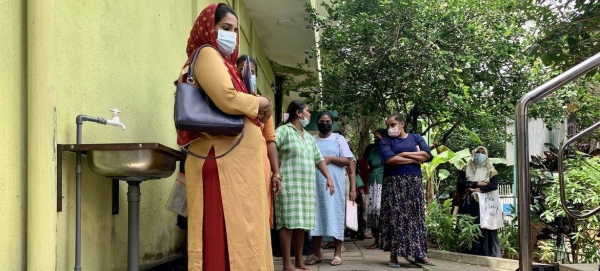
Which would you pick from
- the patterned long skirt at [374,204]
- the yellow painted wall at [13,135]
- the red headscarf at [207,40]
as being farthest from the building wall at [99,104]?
the patterned long skirt at [374,204]

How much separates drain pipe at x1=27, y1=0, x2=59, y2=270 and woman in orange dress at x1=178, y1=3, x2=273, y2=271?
73 cm

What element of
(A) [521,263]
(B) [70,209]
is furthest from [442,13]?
(B) [70,209]

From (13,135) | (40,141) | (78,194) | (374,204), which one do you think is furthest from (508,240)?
(13,135)

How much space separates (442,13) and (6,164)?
6.89 metres

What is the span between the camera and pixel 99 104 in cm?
303

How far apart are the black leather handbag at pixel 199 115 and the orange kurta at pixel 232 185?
0.03 meters

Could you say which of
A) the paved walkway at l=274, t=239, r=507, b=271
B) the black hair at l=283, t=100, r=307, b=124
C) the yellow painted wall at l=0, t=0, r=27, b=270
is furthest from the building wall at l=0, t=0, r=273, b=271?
the paved walkway at l=274, t=239, r=507, b=271

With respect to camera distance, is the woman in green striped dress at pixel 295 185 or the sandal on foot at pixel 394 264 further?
the sandal on foot at pixel 394 264

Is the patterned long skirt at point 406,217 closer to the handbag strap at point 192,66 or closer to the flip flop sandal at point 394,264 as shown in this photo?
the flip flop sandal at point 394,264

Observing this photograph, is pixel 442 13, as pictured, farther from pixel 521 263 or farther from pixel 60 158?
pixel 60 158

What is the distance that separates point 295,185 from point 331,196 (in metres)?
0.82

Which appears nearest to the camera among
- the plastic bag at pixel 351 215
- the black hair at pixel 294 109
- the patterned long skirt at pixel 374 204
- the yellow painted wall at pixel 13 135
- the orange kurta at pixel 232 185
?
the yellow painted wall at pixel 13 135

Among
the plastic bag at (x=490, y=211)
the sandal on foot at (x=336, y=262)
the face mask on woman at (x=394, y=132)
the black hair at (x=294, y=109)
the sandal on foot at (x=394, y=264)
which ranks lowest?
the sandal on foot at (x=394, y=264)

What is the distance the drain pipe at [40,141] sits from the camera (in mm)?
2340
